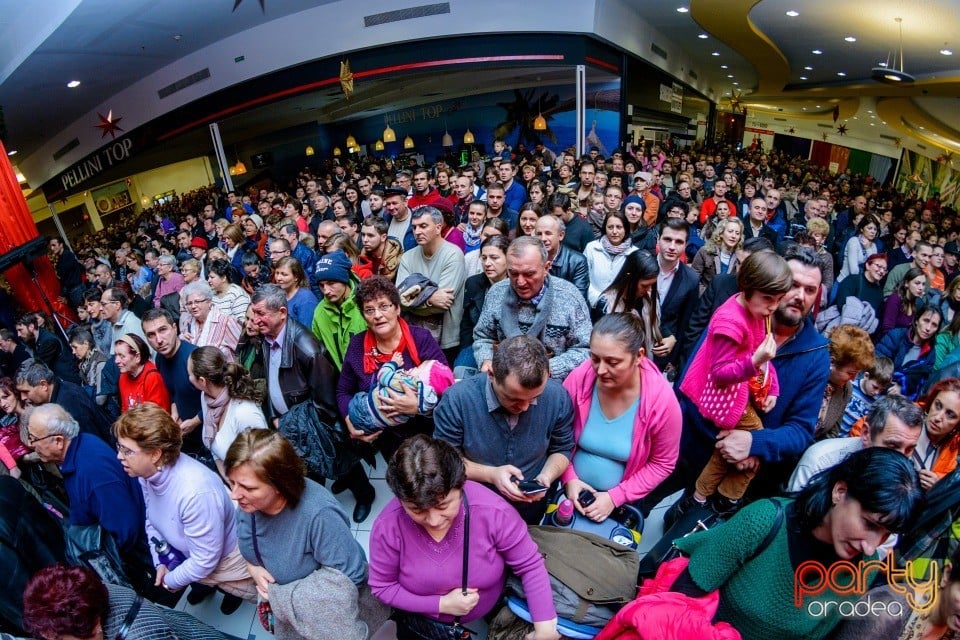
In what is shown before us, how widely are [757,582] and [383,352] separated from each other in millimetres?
1714

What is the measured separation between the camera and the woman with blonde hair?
403cm

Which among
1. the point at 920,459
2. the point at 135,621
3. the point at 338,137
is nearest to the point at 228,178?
the point at 338,137

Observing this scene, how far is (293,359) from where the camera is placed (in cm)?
264

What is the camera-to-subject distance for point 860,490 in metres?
1.11

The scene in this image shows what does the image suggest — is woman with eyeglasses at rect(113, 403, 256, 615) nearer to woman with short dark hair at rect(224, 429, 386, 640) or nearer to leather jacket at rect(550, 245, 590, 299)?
woman with short dark hair at rect(224, 429, 386, 640)

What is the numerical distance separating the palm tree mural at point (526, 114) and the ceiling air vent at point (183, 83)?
852 centimetres

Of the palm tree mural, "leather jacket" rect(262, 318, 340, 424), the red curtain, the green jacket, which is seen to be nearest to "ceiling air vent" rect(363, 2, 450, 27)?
the palm tree mural

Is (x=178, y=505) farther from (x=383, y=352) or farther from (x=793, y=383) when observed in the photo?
(x=793, y=383)

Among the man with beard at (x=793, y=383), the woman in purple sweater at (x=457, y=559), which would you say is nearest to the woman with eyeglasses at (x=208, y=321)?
the woman in purple sweater at (x=457, y=559)

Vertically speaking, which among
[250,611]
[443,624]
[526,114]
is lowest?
[250,611]

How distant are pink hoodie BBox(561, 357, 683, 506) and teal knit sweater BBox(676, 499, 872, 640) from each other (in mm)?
571

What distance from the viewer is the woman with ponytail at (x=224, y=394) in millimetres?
2410

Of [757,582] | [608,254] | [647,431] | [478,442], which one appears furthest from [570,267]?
[757,582]

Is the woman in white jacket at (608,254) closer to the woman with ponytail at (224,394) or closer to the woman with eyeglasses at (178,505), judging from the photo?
the woman with ponytail at (224,394)
